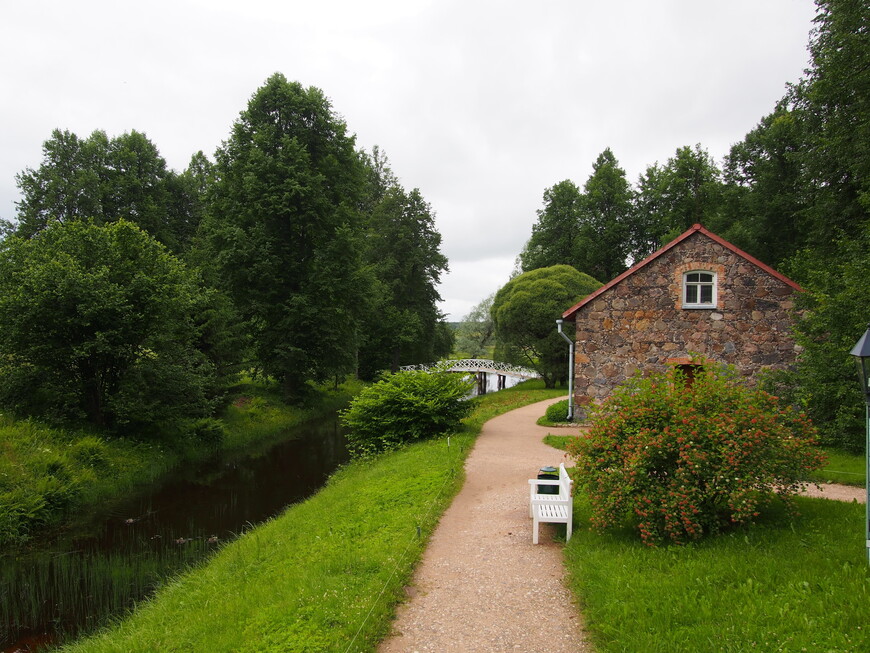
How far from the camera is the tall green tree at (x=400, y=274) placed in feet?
121

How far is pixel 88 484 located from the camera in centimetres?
1294

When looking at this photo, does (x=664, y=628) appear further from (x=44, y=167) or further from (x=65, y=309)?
(x=44, y=167)

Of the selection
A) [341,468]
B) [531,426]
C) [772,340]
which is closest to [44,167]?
[341,468]

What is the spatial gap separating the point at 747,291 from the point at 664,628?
1395 centimetres

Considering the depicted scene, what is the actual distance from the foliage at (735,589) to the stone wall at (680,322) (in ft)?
32.5

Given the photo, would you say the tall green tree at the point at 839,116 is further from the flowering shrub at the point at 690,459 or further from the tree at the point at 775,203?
the flowering shrub at the point at 690,459

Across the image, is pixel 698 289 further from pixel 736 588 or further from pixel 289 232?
pixel 289 232

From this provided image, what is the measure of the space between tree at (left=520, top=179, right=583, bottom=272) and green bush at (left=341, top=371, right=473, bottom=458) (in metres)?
30.4

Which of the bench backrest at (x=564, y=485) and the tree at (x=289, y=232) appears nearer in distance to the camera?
the bench backrest at (x=564, y=485)

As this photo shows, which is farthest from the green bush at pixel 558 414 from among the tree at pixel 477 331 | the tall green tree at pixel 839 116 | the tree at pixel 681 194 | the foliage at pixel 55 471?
the tree at pixel 477 331

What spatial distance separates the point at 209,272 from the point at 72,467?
40.6 feet

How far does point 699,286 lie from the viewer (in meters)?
16.4

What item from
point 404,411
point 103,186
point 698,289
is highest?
point 103,186

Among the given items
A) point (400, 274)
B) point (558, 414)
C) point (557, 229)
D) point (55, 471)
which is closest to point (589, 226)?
point (557, 229)
